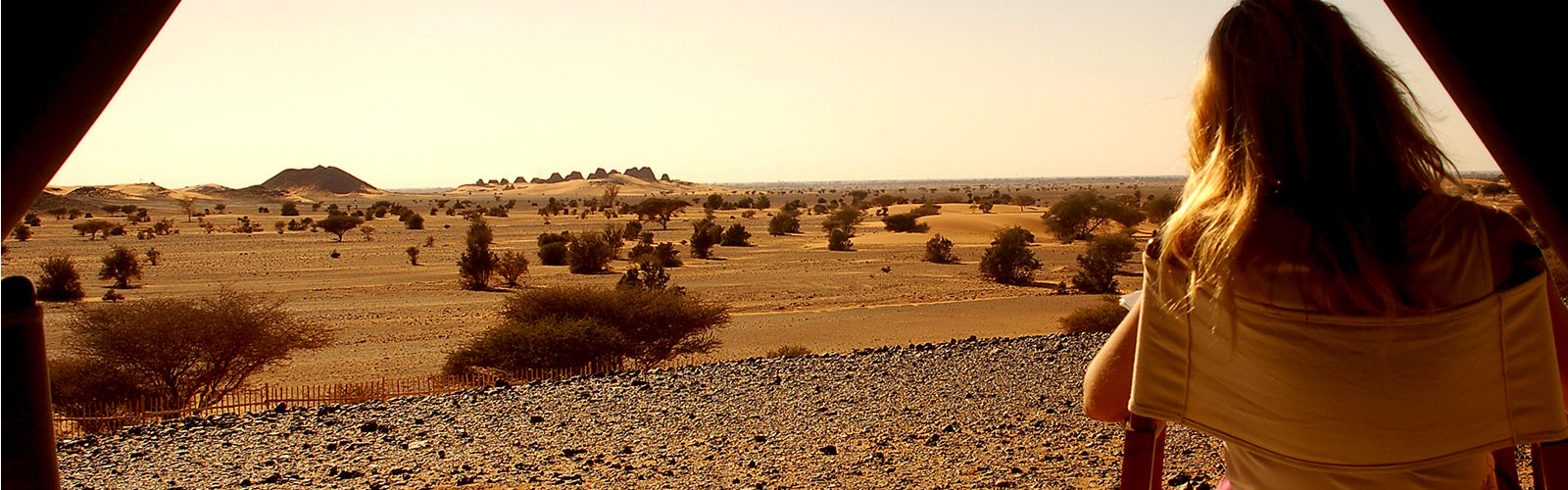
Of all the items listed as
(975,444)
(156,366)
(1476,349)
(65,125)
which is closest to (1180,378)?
(1476,349)

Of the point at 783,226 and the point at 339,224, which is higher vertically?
the point at 339,224

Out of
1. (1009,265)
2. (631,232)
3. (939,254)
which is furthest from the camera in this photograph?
(631,232)

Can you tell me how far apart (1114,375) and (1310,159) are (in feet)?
1.41

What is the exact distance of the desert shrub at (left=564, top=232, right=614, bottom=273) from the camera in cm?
3681

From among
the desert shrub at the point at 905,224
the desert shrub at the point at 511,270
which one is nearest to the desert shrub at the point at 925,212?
the desert shrub at the point at 905,224

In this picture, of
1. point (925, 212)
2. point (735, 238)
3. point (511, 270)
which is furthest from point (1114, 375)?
point (925, 212)

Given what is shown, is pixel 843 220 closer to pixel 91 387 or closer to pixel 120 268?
pixel 120 268

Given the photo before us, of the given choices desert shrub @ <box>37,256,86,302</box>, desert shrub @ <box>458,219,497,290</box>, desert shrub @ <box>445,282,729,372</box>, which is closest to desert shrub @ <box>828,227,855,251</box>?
desert shrub @ <box>458,219,497,290</box>

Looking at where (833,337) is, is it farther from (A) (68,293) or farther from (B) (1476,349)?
(A) (68,293)

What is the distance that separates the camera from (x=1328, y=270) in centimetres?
144

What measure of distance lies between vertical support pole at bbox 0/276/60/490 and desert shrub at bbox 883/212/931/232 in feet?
179

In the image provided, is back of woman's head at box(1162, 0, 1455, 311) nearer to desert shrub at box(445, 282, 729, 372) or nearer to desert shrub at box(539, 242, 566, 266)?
desert shrub at box(445, 282, 729, 372)

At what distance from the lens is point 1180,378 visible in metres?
1.62

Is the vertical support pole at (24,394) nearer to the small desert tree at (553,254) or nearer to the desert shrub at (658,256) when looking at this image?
the desert shrub at (658,256)
